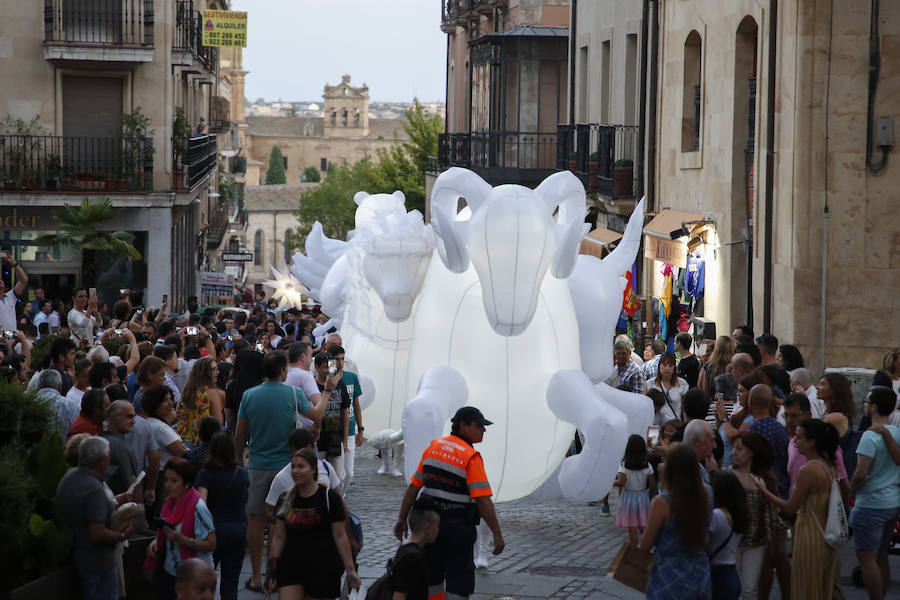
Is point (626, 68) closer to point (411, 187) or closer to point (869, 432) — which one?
point (869, 432)

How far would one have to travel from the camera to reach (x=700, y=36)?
63.5 feet

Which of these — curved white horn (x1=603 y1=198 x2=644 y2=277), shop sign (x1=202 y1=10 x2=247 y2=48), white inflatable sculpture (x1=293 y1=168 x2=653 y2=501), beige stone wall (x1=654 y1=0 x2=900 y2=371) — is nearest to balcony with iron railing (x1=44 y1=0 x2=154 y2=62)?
shop sign (x1=202 y1=10 x2=247 y2=48)

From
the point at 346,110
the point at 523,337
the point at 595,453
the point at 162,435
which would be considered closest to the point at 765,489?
the point at 595,453

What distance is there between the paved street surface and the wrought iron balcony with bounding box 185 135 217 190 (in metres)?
18.1

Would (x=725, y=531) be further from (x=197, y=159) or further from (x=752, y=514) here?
(x=197, y=159)

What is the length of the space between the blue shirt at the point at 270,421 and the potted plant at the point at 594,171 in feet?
51.4

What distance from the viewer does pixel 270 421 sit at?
968 centimetres

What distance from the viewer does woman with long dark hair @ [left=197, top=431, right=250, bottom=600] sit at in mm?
8203

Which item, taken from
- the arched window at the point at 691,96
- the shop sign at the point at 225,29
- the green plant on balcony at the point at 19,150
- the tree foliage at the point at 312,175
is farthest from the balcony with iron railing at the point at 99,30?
the tree foliage at the point at 312,175

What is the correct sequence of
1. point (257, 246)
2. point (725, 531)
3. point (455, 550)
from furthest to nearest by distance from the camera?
point (257, 246) < point (455, 550) < point (725, 531)

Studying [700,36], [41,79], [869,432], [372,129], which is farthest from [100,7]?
[372,129]

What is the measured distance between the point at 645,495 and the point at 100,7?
21.5 m

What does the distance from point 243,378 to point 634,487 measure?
3.29 m

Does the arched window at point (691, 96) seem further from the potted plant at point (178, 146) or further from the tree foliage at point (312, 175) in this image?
the tree foliage at point (312, 175)
